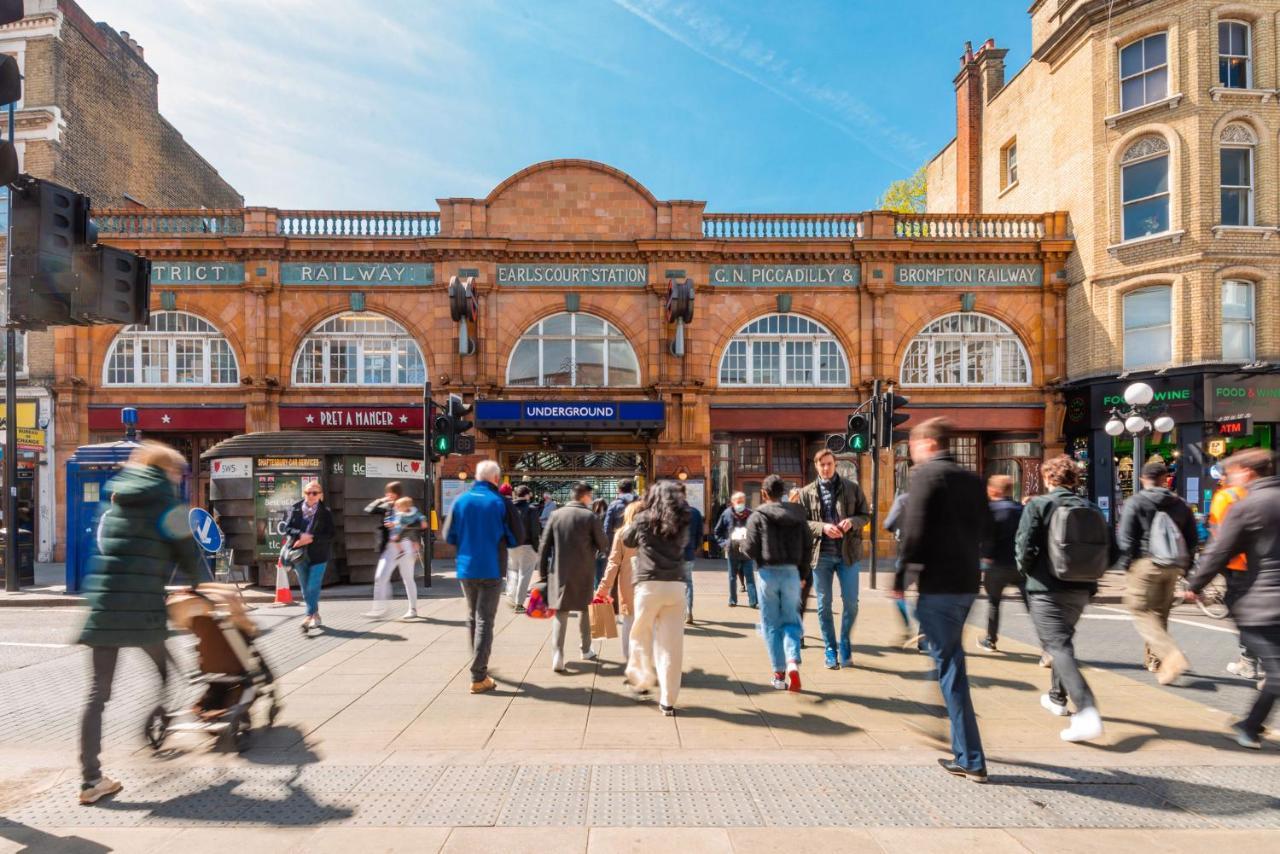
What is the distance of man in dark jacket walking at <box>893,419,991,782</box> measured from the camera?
421cm

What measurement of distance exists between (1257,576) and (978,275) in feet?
50.8

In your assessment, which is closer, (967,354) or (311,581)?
(311,581)

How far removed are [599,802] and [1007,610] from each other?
28.5 feet

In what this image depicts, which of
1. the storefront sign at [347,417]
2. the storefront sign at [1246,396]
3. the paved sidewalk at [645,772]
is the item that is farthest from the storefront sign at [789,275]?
the paved sidewalk at [645,772]

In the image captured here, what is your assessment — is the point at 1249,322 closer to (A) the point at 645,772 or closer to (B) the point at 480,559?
(B) the point at 480,559

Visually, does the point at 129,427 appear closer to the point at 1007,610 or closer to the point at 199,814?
the point at 199,814

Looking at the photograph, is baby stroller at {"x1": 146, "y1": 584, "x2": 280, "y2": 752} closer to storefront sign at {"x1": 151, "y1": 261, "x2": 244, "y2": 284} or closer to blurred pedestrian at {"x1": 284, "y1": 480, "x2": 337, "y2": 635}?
blurred pedestrian at {"x1": 284, "y1": 480, "x2": 337, "y2": 635}

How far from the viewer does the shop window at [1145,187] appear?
16.7 meters

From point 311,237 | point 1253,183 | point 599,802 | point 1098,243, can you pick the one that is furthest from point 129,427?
point 1253,183

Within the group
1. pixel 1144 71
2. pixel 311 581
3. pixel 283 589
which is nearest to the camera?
pixel 311 581

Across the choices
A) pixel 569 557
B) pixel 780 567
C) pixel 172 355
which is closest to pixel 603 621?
pixel 569 557

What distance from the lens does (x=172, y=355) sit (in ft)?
59.6

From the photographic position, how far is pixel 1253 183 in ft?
53.9

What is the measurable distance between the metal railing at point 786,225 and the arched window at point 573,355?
378 cm
